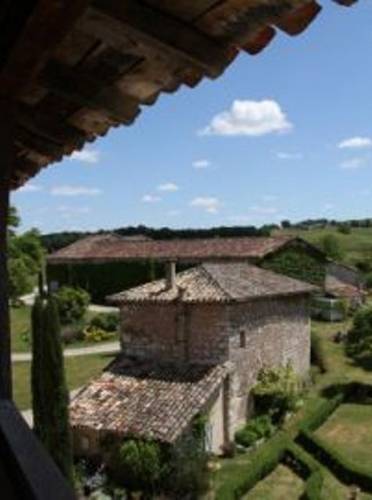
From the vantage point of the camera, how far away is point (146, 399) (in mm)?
24891

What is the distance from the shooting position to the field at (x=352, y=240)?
2974 inches

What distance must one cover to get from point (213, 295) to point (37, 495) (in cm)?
2516

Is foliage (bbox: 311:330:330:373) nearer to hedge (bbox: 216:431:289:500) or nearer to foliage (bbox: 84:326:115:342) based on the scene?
hedge (bbox: 216:431:289:500)

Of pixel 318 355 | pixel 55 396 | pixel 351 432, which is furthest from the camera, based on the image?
pixel 318 355

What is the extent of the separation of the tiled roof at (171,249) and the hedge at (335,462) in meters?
20.2

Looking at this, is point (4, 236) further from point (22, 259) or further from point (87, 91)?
point (22, 259)

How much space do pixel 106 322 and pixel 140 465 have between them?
26.0m

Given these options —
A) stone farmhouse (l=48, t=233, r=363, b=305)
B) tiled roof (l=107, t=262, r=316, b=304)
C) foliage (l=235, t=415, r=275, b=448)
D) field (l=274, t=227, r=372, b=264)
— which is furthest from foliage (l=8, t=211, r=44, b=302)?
field (l=274, t=227, r=372, b=264)

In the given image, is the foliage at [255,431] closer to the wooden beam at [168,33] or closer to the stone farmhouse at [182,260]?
the stone farmhouse at [182,260]

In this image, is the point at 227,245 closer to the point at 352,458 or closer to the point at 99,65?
the point at 352,458

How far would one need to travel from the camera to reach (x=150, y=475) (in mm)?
21656

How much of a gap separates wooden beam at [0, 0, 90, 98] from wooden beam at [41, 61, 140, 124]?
26 cm

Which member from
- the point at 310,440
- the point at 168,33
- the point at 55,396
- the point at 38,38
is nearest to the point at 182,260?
the point at 310,440

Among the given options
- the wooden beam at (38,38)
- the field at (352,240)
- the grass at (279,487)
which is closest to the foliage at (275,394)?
the grass at (279,487)
